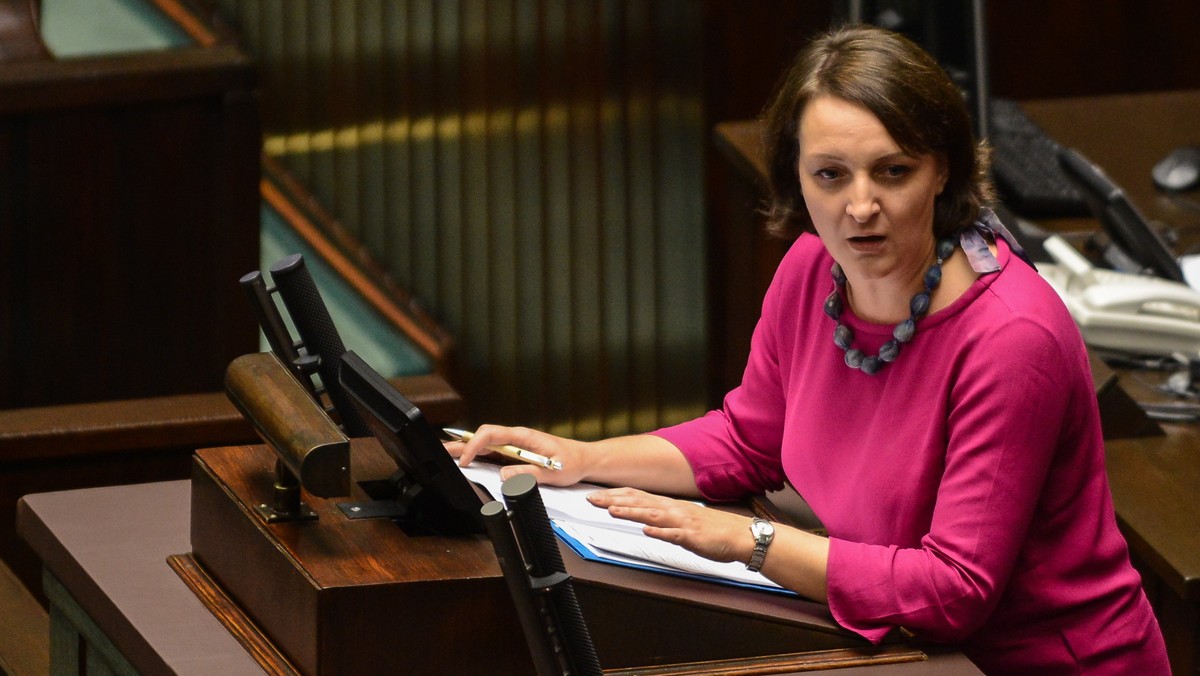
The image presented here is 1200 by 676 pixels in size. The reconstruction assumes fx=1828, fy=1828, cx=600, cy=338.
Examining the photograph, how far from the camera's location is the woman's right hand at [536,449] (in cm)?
177

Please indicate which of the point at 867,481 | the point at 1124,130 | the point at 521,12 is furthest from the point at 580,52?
the point at 867,481

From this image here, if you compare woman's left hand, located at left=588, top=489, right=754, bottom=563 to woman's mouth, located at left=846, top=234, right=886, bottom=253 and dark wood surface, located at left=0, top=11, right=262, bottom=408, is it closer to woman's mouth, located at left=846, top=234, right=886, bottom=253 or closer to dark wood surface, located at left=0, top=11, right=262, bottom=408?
woman's mouth, located at left=846, top=234, right=886, bottom=253

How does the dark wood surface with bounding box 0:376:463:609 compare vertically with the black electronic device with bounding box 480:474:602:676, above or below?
below

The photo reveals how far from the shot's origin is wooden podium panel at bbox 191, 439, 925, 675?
4.80ft

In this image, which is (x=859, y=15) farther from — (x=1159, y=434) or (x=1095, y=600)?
(x=1095, y=600)

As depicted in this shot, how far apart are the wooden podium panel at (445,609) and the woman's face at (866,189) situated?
325 millimetres

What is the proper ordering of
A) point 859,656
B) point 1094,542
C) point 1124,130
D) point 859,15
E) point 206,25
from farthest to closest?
point 206,25, point 1124,130, point 859,15, point 1094,542, point 859,656

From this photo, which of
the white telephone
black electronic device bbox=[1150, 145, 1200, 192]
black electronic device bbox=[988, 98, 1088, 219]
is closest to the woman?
the white telephone

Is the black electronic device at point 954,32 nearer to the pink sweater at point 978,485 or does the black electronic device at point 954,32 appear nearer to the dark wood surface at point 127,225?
the dark wood surface at point 127,225

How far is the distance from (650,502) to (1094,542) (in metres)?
0.41

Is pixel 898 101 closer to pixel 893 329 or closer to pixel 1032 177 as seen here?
pixel 893 329

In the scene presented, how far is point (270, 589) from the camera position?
1.56m

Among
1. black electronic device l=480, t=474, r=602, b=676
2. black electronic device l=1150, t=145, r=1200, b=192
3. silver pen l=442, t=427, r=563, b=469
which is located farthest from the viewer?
black electronic device l=1150, t=145, r=1200, b=192

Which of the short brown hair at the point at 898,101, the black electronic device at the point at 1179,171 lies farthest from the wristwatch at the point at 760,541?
the black electronic device at the point at 1179,171
